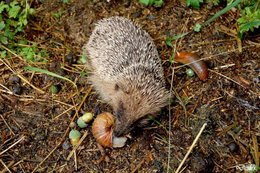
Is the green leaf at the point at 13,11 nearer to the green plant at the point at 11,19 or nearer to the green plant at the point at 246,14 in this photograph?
the green plant at the point at 11,19

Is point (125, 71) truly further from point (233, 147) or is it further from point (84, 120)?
point (233, 147)

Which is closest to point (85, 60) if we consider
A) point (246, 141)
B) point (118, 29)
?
point (118, 29)

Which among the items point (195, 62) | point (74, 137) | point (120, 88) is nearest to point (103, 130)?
point (74, 137)

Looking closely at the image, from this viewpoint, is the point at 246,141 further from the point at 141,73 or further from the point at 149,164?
the point at 141,73

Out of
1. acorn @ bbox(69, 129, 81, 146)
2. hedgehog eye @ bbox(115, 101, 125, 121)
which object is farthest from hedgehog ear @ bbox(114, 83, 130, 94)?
acorn @ bbox(69, 129, 81, 146)

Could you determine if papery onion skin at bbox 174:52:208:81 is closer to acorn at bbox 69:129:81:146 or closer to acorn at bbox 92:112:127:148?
acorn at bbox 92:112:127:148

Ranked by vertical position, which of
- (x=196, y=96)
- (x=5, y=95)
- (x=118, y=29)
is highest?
(x=118, y=29)
